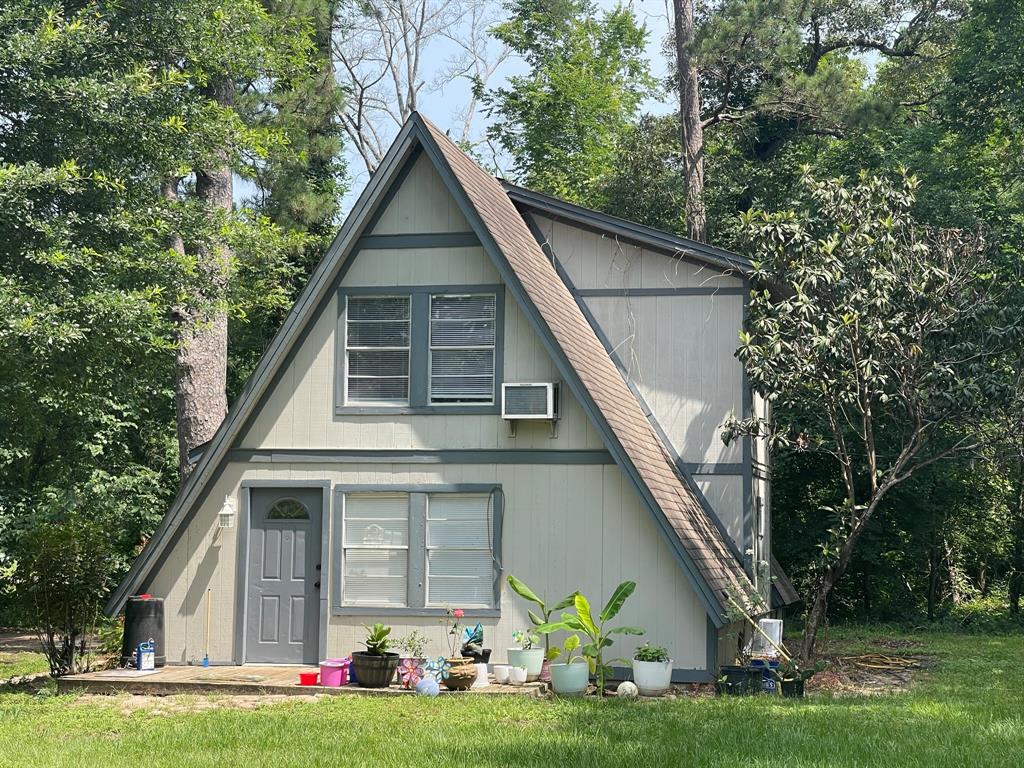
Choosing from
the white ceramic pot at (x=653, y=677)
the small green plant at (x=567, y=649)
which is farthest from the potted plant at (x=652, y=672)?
the small green plant at (x=567, y=649)

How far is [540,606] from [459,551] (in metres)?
1.22

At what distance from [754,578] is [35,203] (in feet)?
34.4

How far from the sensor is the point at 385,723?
10195 millimetres

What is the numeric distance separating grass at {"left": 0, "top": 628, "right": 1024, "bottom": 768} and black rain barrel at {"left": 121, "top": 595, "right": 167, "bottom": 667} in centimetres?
140

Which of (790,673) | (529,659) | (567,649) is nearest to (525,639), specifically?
(529,659)

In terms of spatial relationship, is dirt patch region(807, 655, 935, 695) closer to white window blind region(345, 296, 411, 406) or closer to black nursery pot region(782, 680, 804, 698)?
black nursery pot region(782, 680, 804, 698)

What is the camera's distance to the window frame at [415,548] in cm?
1353

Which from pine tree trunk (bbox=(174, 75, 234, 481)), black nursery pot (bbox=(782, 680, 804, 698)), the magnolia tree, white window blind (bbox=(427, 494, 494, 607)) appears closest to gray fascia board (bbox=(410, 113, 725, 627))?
black nursery pot (bbox=(782, 680, 804, 698))

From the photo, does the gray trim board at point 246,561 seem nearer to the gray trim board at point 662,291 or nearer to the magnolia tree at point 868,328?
the gray trim board at point 662,291

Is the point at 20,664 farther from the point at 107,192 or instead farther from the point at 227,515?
the point at 107,192

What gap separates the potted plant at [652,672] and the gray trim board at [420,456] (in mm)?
2206

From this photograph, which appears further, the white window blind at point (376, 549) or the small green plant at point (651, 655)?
the white window blind at point (376, 549)

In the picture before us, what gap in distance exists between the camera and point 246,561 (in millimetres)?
13992

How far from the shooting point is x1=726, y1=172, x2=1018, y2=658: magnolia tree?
1402cm
